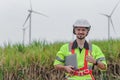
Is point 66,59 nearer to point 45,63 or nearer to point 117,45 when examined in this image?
point 45,63

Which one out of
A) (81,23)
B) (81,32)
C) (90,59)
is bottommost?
(90,59)

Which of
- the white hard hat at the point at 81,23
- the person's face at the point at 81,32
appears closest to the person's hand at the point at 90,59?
the person's face at the point at 81,32

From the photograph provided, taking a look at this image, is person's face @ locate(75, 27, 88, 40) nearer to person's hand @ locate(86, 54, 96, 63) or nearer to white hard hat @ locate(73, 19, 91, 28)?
white hard hat @ locate(73, 19, 91, 28)

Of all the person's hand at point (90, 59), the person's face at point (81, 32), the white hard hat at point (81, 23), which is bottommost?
the person's hand at point (90, 59)

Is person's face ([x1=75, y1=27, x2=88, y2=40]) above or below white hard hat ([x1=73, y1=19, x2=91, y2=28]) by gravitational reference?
below

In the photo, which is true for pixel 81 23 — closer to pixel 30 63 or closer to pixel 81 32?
pixel 81 32

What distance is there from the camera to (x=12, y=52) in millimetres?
9312

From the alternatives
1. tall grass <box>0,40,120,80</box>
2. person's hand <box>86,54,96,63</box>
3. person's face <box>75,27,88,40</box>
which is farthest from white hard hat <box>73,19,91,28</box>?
tall grass <box>0,40,120,80</box>

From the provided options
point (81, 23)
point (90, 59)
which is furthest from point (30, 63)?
point (90, 59)

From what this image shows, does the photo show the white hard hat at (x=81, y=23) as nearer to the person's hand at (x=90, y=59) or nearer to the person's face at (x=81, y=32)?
the person's face at (x=81, y=32)

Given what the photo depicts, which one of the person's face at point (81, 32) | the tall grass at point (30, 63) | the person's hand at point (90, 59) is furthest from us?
the tall grass at point (30, 63)

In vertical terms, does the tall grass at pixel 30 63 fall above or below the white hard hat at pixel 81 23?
below

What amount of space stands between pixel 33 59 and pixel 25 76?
41cm

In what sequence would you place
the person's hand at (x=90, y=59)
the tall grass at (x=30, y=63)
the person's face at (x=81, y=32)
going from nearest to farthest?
the person's hand at (x=90, y=59), the person's face at (x=81, y=32), the tall grass at (x=30, y=63)
